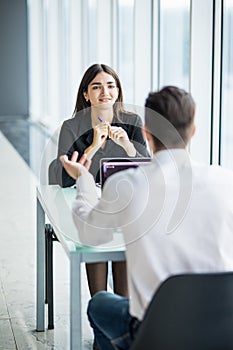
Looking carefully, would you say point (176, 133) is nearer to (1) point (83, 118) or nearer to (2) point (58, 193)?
(2) point (58, 193)

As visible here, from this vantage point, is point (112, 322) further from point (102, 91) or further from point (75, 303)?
point (102, 91)

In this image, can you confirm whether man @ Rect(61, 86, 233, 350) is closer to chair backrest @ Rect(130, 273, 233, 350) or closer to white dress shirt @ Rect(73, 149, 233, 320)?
white dress shirt @ Rect(73, 149, 233, 320)

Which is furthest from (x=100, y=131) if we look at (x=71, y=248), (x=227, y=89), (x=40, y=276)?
(x=227, y=89)

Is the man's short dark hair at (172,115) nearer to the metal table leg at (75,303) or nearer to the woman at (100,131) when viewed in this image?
the metal table leg at (75,303)

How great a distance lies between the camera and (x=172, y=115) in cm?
215

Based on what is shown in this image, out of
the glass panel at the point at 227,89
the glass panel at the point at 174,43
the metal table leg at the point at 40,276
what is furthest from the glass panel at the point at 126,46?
the metal table leg at the point at 40,276

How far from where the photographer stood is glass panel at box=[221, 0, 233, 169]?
4.71 metres

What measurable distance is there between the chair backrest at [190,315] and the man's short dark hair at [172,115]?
0.42 metres

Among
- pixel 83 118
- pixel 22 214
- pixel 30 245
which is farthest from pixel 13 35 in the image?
pixel 83 118

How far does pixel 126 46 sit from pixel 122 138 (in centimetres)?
415

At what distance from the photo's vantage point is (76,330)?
96.0 inches

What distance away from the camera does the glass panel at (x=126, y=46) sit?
6961mm

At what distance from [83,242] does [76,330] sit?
31 cm

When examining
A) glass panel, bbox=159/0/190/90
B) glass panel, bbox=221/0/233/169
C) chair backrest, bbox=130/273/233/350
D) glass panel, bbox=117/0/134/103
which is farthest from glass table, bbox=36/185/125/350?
glass panel, bbox=117/0/134/103
